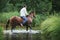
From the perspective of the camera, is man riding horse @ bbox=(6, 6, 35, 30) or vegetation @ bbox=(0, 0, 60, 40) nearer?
vegetation @ bbox=(0, 0, 60, 40)

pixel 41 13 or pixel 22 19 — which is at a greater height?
pixel 22 19

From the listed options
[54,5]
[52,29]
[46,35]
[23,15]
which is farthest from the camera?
[54,5]

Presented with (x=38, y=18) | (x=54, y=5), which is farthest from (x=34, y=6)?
(x=54, y=5)

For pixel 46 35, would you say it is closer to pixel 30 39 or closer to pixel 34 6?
pixel 30 39

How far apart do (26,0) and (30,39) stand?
2090 cm

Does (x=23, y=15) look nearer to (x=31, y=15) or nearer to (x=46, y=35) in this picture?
(x=31, y=15)

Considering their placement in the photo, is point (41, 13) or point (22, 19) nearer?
point (22, 19)

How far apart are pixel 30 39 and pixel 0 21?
12385 millimetres

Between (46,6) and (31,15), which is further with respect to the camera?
(46,6)

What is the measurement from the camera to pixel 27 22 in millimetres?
25141

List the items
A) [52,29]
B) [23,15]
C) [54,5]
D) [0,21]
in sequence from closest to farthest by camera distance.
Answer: [52,29], [23,15], [54,5], [0,21]

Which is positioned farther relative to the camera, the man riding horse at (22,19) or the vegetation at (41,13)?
the man riding horse at (22,19)

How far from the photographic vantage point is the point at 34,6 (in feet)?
123

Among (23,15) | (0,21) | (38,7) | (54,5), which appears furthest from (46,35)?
(38,7)
